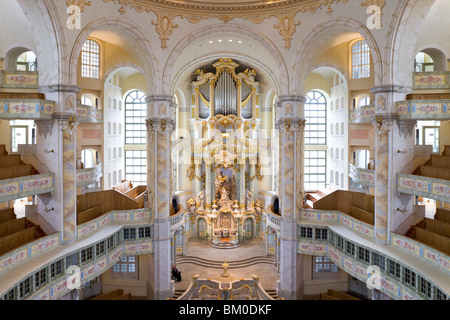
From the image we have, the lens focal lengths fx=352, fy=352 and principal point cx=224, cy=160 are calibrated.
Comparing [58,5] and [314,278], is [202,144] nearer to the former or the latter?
[314,278]

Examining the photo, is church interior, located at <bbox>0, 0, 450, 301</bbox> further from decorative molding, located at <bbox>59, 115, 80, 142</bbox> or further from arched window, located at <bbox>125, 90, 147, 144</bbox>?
arched window, located at <bbox>125, 90, 147, 144</bbox>

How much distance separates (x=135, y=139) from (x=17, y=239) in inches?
650

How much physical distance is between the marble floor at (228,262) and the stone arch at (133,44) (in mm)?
12537

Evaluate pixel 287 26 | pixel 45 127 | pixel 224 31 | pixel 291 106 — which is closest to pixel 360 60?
pixel 287 26

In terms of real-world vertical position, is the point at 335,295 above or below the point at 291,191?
below

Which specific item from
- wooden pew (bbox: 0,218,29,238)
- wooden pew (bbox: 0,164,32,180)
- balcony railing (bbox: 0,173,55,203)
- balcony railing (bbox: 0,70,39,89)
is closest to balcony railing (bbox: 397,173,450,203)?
balcony railing (bbox: 0,173,55,203)

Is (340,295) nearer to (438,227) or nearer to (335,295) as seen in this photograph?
(335,295)

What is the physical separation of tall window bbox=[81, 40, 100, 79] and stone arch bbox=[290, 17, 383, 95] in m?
13.0

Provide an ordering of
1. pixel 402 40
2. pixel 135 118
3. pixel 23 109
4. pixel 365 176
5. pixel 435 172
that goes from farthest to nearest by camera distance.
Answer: pixel 135 118, pixel 365 176, pixel 402 40, pixel 435 172, pixel 23 109

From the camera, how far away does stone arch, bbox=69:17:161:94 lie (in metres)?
16.1

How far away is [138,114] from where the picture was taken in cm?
2978

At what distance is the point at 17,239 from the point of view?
46.6 ft
